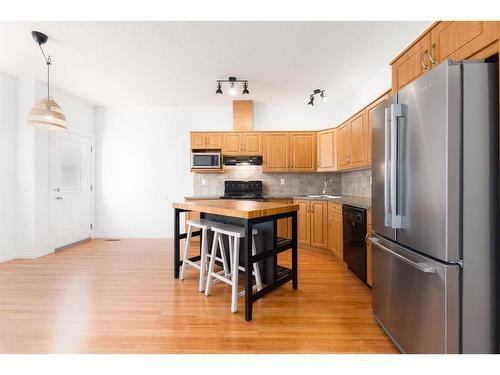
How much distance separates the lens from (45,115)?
2621 millimetres

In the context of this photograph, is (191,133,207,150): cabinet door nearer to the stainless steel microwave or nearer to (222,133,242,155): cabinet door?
the stainless steel microwave

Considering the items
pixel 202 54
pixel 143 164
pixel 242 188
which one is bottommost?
pixel 242 188

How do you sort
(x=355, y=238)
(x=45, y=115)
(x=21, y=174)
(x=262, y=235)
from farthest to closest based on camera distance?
(x=21, y=174), (x=355, y=238), (x=45, y=115), (x=262, y=235)

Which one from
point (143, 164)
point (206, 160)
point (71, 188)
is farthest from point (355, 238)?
point (71, 188)

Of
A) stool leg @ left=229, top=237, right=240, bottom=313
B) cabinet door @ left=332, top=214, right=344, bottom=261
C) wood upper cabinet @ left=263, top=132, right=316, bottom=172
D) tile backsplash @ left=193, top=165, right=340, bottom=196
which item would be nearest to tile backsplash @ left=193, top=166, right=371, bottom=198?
tile backsplash @ left=193, top=165, right=340, bottom=196

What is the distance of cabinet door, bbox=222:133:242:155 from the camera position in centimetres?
455

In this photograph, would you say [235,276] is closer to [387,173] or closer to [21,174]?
[387,173]

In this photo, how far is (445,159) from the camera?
118 centimetres

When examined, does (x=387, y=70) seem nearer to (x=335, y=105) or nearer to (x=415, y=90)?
(x=335, y=105)

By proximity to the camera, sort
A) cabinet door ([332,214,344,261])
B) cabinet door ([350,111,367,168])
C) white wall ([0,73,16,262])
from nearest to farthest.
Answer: cabinet door ([350,111,367,168]) < cabinet door ([332,214,344,261]) < white wall ([0,73,16,262])

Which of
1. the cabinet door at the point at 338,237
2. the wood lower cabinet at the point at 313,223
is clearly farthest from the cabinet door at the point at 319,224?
the cabinet door at the point at 338,237

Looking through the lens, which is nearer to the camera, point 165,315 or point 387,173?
point 387,173

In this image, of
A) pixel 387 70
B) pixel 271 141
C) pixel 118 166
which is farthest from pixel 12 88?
pixel 387 70

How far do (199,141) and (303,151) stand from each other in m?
2.05
